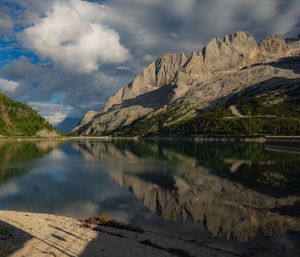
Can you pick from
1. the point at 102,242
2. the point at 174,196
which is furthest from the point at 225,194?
the point at 102,242

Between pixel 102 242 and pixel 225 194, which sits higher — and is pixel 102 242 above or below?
above

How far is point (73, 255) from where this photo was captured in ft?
102

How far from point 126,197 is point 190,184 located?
858 inches

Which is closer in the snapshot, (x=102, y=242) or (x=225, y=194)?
(x=102, y=242)

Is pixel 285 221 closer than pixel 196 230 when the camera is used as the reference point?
No

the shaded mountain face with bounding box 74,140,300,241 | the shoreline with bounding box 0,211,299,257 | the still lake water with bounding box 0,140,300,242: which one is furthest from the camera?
the still lake water with bounding box 0,140,300,242

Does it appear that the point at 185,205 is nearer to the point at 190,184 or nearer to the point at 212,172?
the point at 190,184

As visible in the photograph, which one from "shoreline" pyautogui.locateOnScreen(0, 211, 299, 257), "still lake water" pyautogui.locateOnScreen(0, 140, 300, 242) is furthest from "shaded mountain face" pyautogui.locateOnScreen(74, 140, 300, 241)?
"shoreline" pyautogui.locateOnScreen(0, 211, 299, 257)

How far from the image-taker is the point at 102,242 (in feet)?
120

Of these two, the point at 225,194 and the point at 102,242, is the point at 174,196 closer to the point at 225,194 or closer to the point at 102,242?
the point at 225,194

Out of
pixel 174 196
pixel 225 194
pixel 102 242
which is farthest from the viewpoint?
pixel 225 194

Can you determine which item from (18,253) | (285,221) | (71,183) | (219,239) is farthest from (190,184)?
(18,253)

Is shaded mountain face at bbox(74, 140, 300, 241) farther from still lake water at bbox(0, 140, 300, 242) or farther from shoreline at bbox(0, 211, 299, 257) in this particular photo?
shoreline at bbox(0, 211, 299, 257)

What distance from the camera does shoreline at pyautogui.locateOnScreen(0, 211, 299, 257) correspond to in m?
32.8
